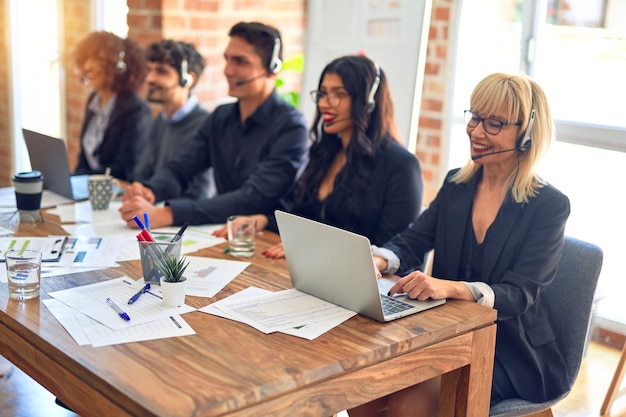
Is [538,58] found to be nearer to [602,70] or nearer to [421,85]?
[602,70]

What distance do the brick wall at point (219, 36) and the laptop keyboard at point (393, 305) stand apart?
2068 millimetres

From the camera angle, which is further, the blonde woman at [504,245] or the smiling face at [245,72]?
the smiling face at [245,72]

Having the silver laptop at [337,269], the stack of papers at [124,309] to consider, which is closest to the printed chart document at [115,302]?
the stack of papers at [124,309]

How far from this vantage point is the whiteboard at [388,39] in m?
3.62

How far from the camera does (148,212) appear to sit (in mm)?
2553

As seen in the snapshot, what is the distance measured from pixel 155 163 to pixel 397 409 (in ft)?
6.89

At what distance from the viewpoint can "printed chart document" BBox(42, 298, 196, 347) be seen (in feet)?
5.15

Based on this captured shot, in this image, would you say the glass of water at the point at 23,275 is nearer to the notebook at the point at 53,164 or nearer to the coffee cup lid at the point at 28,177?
the coffee cup lid at the point at 28,177

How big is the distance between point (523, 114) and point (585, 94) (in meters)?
1.40

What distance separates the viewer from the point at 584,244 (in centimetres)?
205

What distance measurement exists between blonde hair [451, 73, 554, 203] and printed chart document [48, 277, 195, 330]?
921 mm

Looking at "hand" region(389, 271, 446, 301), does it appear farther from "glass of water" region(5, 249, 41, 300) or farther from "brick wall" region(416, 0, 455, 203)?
"brick wall" region(416, 0, 455, 203)

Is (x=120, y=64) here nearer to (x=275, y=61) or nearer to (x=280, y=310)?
(x=275, y=61)

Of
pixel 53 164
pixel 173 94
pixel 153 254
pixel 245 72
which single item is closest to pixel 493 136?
pixel 153 254
